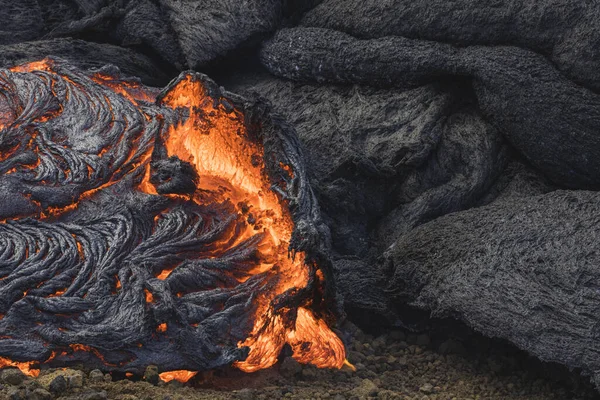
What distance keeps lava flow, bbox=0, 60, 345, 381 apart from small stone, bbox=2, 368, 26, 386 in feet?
0.79

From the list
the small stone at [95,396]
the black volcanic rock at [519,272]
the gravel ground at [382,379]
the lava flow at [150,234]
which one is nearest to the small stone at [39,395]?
the gravel ground at [382,379]

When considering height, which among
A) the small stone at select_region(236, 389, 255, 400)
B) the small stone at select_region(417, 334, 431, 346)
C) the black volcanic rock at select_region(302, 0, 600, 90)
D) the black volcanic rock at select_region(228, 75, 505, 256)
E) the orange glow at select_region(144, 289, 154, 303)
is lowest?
the small stone at select_region(236, 389, 255, 400)

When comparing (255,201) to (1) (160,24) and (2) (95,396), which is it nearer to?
(2) (95,396)

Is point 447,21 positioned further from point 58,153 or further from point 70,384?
point 70,384

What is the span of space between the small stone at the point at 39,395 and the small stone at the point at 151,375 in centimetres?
58

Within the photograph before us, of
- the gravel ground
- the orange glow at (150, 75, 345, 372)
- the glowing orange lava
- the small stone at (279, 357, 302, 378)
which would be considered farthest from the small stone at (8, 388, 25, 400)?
the small stone at (279, 357, 302, 378)

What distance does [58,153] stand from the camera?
4391 millimetres

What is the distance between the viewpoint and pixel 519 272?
3.87m

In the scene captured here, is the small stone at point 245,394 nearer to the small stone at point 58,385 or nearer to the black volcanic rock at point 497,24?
the small stone at point 58,385

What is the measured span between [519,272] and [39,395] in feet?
7.49

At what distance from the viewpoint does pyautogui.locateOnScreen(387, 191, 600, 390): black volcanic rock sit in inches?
143

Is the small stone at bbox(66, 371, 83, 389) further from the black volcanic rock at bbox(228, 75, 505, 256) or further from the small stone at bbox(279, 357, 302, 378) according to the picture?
the black volcanic rock at bbox(228, 75, 505, 256)

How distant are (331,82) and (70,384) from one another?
300cm

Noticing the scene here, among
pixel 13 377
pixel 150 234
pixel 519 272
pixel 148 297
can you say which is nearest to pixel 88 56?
pixel 150 234
